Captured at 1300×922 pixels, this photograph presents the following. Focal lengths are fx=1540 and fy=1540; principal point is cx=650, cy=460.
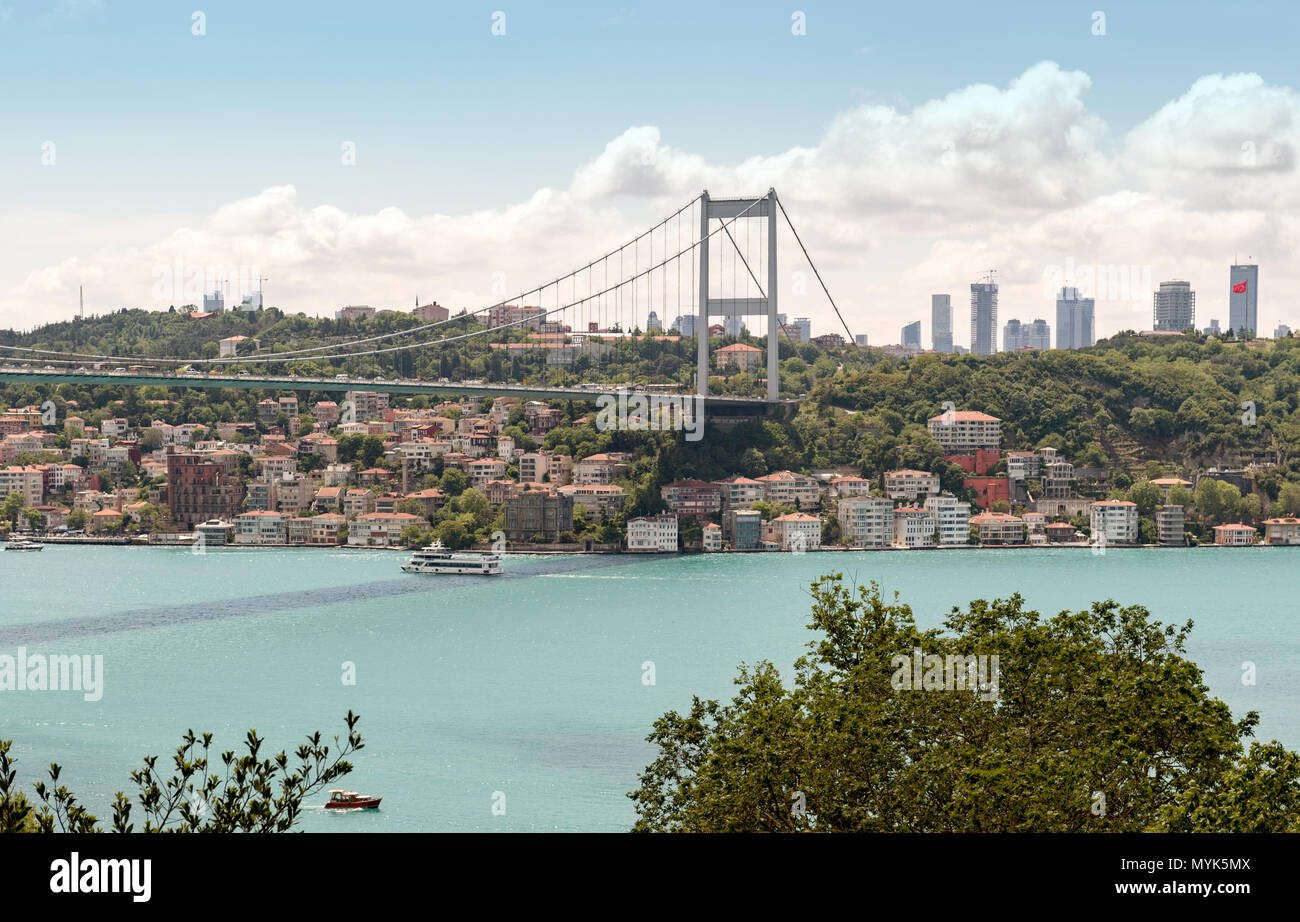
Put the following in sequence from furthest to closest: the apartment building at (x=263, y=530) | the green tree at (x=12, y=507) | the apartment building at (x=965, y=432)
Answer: the apartment building at (x=965, y=432)
the green tree at (x=12, y=507)
the apartment building at (x=263, y=530)

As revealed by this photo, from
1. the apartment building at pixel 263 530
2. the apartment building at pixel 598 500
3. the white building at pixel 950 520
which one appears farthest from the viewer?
the apartment building at pixel 263 530

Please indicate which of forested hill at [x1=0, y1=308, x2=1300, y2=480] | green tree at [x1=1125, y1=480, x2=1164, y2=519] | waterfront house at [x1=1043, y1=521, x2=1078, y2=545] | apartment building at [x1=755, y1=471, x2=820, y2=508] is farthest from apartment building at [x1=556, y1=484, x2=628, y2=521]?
green tree at [x1=1125, y1=480, x2=1164, y2=519]

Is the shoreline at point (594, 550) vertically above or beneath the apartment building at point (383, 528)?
beneath

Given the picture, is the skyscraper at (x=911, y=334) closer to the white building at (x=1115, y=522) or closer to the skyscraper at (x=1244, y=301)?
the skyscraper at (x=1244, y=301)

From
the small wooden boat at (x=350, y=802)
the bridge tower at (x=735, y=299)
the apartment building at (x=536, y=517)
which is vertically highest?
the bridge tower at (x=735, y=299)

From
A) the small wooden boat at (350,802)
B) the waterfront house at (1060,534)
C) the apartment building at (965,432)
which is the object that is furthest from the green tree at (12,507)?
the small wooden boat at (350,802)

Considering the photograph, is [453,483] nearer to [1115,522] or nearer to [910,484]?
[910,484]

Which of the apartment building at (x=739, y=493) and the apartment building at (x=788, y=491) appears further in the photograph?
the apartment building at (x=788, y=491)

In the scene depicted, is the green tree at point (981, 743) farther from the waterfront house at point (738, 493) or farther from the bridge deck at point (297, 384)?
the waterfront house at point (738, 493)
